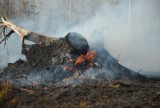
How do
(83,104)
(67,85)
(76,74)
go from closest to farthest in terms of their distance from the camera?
(83,104) < (67,85) < (76,74)

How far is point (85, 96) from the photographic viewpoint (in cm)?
1028

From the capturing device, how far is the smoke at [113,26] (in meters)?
25.2

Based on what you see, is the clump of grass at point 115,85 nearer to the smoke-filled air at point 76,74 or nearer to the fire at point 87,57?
the smoke-filled air at point 76,74

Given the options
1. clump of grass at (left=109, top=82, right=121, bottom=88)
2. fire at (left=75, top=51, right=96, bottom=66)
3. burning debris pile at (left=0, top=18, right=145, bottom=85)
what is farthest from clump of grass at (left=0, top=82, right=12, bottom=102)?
fire at (left=75, top=51, right=96, bottom=66)

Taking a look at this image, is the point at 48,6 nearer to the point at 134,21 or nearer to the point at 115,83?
the point at 134,21

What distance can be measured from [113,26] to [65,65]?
13.8 meters

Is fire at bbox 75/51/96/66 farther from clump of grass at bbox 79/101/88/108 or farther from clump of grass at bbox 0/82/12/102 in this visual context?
clump of grass at bbox 79/101/88/108

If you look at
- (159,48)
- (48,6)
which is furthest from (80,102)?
(48,6)

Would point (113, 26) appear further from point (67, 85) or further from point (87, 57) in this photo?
point (67, 85)

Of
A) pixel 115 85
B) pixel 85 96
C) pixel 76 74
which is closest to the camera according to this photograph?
pixel 85 96

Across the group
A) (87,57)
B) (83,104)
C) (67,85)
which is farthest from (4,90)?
(87,57)

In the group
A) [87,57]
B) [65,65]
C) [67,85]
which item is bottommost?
[67,85]

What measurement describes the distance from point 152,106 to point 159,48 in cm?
2523

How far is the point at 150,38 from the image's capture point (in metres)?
36.8
